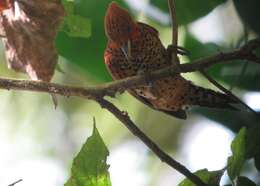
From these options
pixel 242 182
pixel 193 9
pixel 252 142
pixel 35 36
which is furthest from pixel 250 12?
pixel 35 36

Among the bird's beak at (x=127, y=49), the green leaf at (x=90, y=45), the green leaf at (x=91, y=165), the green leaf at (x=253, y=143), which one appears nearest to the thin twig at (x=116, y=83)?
the green leaf at (x=91, y=165)

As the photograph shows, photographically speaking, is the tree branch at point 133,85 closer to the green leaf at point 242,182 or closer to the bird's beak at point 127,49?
the green leaf at point 242,182

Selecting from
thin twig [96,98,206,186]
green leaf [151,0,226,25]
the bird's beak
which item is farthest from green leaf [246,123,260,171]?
the bird's beak

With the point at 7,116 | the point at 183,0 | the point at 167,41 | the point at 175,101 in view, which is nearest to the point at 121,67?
the point at 175,101

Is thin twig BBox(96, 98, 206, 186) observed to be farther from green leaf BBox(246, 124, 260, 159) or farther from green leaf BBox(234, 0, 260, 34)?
green leaf BBox(234, 0, 260, 34)

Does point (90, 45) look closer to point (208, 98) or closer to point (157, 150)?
point (208, 98)

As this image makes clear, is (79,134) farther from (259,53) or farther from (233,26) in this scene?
(259,53)
